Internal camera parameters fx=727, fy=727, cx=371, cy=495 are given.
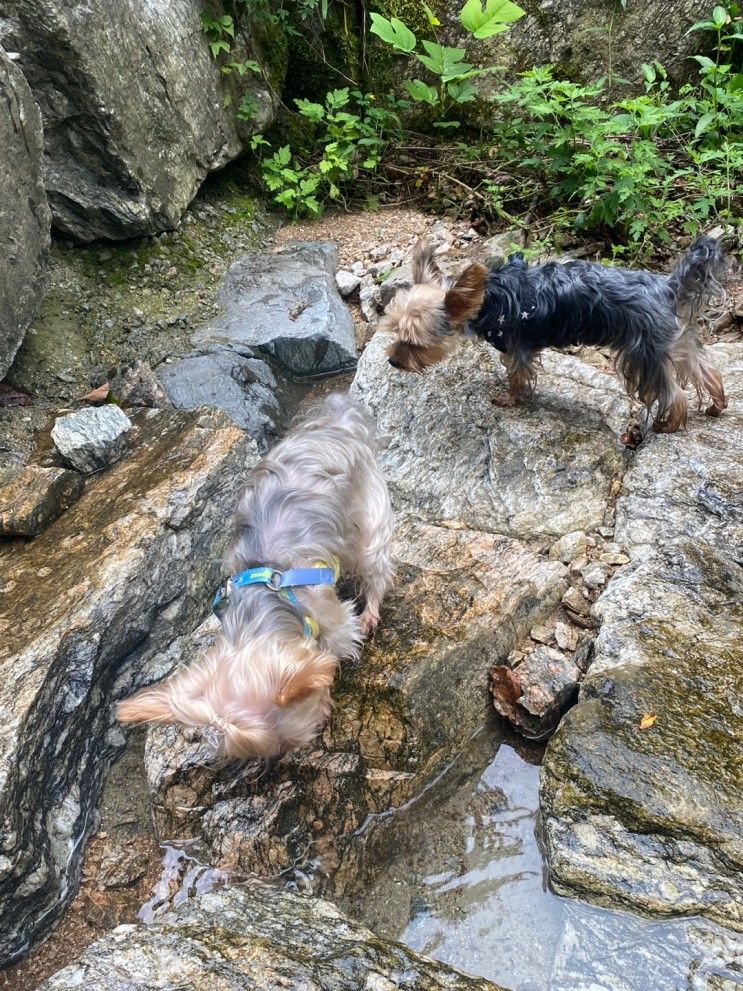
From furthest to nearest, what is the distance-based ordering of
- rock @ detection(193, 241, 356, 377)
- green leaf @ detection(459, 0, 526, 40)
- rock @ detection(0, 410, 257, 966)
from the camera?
green leaf @ detection(459, 0, 526, 40) < rock @ detection(193, 241, 356, 377) < rock @ detection(0, 410, 257, 966)

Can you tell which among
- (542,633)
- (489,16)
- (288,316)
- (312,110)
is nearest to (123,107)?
(288,316)

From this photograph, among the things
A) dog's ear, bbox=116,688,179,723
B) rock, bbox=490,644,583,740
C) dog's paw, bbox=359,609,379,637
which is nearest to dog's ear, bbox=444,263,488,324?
dog's paw, bbox=359,609,379,637

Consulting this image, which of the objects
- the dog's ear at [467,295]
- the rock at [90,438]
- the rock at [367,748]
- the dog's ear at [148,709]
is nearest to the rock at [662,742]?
the rock at [367,748]

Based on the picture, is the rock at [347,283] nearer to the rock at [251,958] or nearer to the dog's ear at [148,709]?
the dog's ear at [148,709]

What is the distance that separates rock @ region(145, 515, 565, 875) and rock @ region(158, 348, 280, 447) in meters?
2.43

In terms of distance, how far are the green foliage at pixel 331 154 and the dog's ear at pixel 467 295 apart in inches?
135

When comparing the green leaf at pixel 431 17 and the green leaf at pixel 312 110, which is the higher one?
the green leaf at pixel 431 17

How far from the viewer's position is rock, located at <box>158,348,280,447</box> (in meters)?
5.72

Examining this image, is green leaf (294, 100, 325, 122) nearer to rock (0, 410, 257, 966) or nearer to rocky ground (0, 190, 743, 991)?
rocky ground (0, 190, 743, 991)

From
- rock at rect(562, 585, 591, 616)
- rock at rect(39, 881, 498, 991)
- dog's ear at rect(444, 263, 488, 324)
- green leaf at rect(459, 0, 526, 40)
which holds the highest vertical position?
green leaf at rect(459, 0, 526, 40)

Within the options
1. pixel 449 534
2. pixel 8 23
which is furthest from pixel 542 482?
pixel 8 23

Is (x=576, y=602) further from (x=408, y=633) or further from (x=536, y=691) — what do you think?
(x=408, y=633)

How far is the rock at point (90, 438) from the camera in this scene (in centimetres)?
482

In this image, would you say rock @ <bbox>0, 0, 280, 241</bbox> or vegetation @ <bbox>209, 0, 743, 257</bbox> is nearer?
rock @ <bbox>0, 0, 280, 241</bbox>
